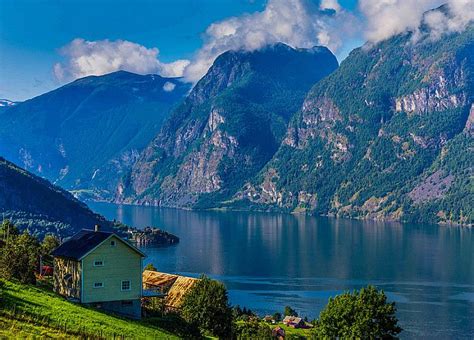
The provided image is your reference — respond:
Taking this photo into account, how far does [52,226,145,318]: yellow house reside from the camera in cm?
6091

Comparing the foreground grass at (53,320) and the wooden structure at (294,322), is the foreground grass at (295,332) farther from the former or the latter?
the foreground grass at (53,320)

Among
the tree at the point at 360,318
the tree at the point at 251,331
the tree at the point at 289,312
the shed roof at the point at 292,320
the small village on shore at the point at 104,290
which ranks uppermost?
the small village on shore at the point at 104,290

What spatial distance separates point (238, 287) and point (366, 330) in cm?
9001

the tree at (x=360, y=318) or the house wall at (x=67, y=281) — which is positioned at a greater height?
the house wall at (x=67, y=281)

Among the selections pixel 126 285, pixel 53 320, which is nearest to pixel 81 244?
pixel 126 285

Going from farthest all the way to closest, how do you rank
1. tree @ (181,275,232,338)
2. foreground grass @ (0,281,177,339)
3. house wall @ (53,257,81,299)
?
tree @ (181,275,232,338) < house wall @ (53,257,81,299) < foreground grass @ (0,281,177,339)

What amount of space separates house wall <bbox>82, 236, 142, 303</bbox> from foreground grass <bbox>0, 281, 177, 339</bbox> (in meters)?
5.05

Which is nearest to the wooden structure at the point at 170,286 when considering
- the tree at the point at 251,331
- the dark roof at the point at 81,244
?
the tree at the point at 251,331

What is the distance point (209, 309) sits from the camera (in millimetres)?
71500

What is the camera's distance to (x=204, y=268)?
18512cm

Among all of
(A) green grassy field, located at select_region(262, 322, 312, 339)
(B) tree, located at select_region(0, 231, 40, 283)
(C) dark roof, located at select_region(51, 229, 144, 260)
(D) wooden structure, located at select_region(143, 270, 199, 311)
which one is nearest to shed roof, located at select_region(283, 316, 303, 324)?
(A) green grassy field, located at select_region(262, 322, 312, 339)

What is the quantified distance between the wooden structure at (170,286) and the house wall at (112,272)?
63.0ft

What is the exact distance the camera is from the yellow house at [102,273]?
60906 millimetres

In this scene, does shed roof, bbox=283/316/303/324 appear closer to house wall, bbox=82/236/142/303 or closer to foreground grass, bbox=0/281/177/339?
Answer: house wall, bbox=82/236/142/303
